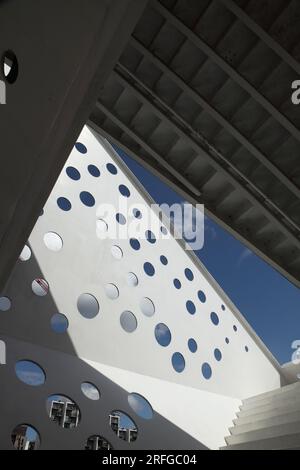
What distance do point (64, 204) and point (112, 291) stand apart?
3.07 m

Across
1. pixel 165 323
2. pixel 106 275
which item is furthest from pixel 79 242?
pixel 165 323

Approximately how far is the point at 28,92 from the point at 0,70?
365 millimetres

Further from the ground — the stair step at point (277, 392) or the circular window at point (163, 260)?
the circular window at point (163, 260)

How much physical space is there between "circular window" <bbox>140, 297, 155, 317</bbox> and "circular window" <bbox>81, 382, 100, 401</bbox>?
126 inches

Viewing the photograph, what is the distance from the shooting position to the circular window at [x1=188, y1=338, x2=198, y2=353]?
13.1 meters

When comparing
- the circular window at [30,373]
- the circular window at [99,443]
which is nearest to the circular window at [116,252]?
the circular window at [30,373]

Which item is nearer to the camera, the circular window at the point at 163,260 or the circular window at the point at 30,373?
the circular window at the point at 30,373

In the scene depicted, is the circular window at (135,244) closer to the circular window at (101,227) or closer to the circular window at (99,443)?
the circular window at (101,227)

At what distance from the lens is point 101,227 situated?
12531 millimetres

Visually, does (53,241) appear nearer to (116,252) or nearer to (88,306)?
(88,306)

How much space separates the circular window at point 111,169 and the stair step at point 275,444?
31.6 feet

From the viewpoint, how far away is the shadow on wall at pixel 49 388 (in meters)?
8.16

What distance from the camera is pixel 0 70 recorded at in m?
3.88

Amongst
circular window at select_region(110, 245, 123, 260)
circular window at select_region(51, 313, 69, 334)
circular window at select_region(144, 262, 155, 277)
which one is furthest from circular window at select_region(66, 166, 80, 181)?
circular window at select_region(51, 313, 69, 334)
